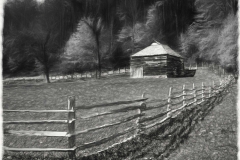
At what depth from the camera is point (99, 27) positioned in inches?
295

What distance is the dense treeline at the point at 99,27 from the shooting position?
4.44m

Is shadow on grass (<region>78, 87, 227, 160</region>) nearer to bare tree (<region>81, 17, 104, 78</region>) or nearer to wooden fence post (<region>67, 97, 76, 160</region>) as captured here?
wooden fence post (<region>67, 97, 76, 160</region>)

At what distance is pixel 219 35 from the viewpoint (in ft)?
17.2

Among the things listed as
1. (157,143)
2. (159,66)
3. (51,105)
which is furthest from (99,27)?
(159,66)

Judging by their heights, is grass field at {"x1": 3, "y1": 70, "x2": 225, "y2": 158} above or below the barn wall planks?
below

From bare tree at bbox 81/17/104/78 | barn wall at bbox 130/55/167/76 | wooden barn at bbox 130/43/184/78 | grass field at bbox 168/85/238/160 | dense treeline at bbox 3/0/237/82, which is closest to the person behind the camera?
grass field at bbox 168/85/238/160

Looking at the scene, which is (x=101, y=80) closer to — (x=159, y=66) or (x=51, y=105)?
(x=51, y=105)

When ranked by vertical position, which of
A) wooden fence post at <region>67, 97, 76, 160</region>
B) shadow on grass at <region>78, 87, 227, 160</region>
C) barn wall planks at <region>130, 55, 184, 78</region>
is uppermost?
barn wall planks at <region>130, 55, 184, 78</region>

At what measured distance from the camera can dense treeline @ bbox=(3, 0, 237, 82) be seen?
4441 millimetres

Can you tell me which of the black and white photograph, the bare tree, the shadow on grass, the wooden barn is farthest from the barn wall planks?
the shadow on grass

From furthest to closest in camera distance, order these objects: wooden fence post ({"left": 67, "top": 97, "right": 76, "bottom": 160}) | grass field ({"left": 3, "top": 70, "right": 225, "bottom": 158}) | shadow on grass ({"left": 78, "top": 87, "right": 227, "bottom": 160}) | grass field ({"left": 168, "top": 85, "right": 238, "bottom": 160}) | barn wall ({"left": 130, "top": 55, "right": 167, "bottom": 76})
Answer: barn wall ({"left": 130, "top": 55, "right": 167, "bottom": 76}) < grass field ({"left": 3, "top": 70, "right": 225, "bottom": 158}) < shadow on grass ({"left": 78, "top": 87, "right": 227, "bottom": 160}) < grass field ({"left": 168, "top": 85, "right": 238, "bottom": 160}) < wooden fence post ({"left": 67, "top": 97, "right": 76, "bottom": 160})

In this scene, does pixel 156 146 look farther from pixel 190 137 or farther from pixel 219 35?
pixel 219 35

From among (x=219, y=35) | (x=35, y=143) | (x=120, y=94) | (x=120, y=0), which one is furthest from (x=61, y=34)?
(x=120, y=94)

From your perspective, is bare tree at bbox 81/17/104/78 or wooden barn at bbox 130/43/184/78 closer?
bare tree at bbox 81/17/104/78
